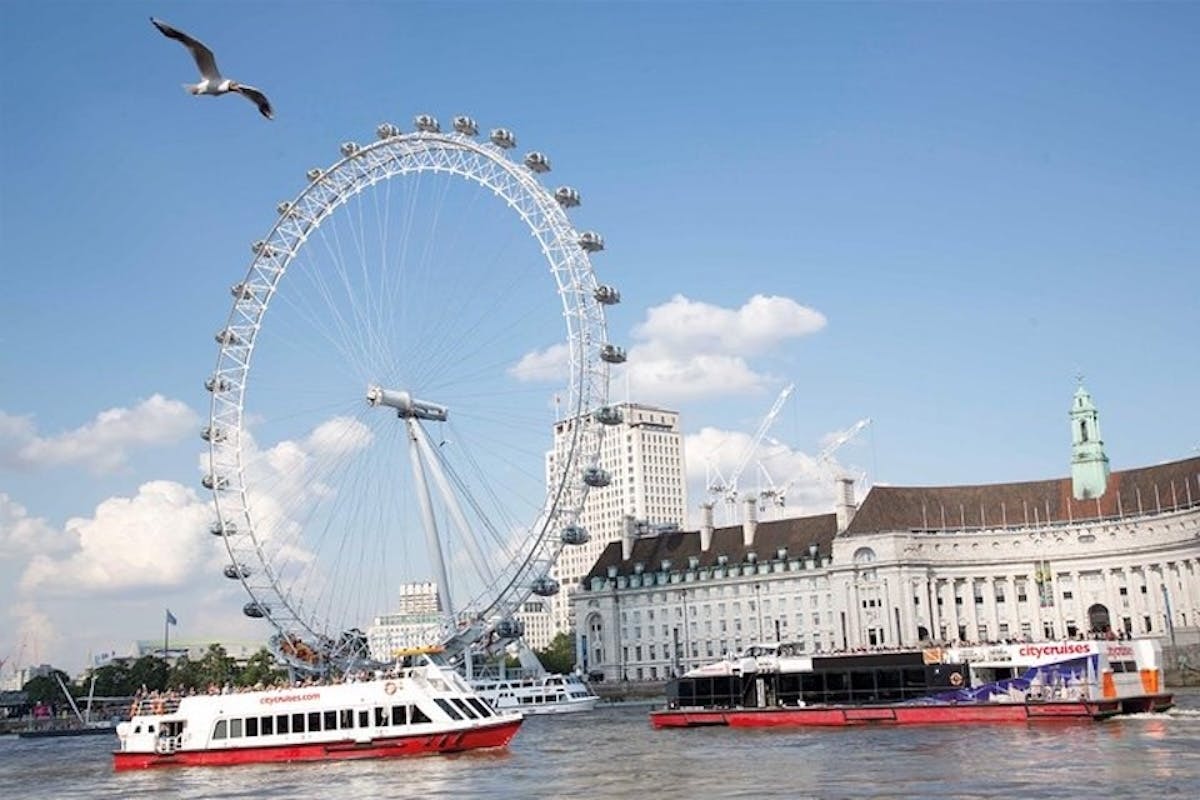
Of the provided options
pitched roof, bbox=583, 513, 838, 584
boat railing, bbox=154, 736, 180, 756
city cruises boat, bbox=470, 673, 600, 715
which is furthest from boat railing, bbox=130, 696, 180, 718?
pitched roof, bbox=583, 513, 838, 584

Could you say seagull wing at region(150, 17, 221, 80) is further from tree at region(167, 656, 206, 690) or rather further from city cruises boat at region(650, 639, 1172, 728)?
tree at region(167, 656, 206, 690)

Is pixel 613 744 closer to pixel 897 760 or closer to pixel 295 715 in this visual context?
pixel 295 715

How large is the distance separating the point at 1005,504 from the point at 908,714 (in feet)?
290

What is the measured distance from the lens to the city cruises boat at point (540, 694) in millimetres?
122812

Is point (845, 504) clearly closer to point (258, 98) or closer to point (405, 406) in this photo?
point (405, 406)

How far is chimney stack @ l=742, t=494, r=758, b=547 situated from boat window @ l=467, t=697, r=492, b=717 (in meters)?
105

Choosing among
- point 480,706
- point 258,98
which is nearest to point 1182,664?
point 480,706

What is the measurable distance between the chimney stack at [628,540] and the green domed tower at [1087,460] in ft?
181

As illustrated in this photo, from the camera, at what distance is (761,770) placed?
50938 mm

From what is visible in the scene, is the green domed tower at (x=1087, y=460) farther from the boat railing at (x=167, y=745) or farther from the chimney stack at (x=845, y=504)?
the boat railing at (x=167, y=745)

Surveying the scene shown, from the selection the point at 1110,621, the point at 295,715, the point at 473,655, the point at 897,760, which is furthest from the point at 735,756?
the point at 1110,621

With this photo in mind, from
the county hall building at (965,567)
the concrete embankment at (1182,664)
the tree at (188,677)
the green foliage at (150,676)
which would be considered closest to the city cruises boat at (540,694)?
the county hall building at (965,567)

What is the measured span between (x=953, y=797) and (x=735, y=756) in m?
19.9

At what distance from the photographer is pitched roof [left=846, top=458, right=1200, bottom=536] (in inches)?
5915
